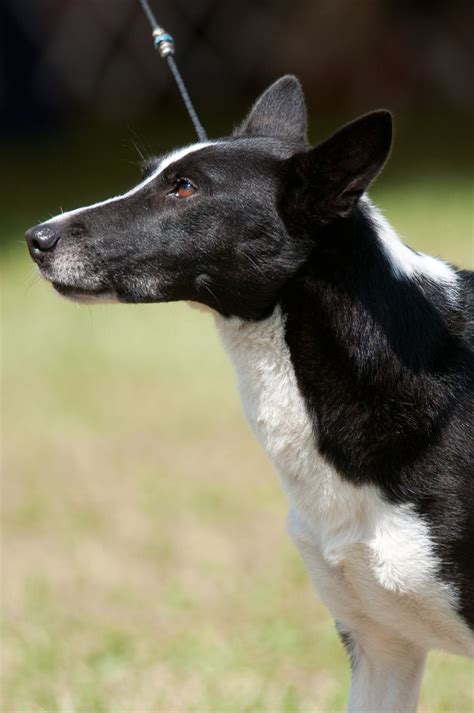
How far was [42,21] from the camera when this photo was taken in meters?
13.9

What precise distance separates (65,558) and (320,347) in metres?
2.84

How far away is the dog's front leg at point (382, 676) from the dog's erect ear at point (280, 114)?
4.34 ft

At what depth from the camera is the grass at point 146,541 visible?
4203 mm

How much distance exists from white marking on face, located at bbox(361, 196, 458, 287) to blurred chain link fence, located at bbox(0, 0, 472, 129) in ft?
34.7

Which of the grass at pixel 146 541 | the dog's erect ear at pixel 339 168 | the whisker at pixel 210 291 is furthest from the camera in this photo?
the grass at pixel 146 541

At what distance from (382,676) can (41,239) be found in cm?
140

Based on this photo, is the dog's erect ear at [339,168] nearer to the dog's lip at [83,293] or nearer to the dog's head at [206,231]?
the dog's head at [206,231]

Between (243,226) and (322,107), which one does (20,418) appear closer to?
(243,226)

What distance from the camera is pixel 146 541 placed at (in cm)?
572

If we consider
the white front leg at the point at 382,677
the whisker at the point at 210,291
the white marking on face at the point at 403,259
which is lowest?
the white front leg at the point at 382,677

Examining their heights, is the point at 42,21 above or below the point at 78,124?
above

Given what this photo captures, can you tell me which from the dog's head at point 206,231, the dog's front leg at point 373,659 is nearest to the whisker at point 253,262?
Result: the dog's head at point 206,231

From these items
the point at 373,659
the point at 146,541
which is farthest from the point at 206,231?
the point at 146,541

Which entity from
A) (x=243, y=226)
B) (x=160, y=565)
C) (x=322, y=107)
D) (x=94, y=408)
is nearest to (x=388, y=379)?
(x=243, y=226)
